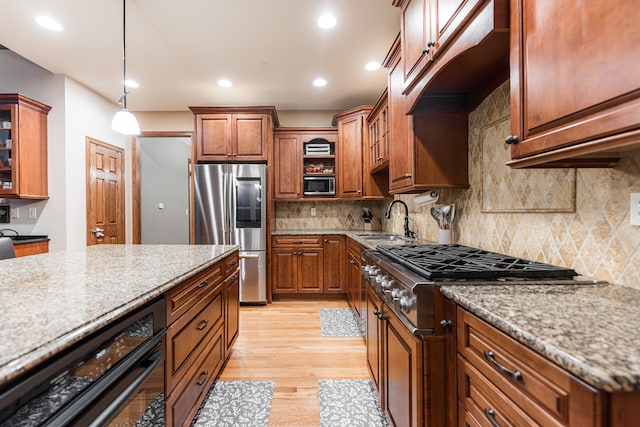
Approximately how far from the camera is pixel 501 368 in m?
0.75

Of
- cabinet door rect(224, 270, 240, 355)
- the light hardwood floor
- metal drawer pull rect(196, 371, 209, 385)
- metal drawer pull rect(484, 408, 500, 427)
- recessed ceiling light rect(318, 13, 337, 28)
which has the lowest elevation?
the light hardwood floor

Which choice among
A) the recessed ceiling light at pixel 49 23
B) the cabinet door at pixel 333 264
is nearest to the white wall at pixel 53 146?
the recessed ceiling light at pixel 49 23

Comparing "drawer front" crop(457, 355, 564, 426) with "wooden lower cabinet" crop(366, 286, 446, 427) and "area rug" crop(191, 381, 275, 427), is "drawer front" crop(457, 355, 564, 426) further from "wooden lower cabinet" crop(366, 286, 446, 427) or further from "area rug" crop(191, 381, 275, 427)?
"area rug" crop(191, 381, 275, 427)

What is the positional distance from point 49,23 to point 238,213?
2.36 m

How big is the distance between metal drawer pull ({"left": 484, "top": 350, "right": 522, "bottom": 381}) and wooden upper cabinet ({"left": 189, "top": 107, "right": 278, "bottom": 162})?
3401 millimetres

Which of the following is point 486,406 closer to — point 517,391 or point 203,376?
point 517,391

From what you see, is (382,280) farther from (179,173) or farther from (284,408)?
(179,173)

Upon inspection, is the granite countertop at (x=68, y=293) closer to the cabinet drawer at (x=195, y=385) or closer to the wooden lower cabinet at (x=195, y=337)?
the wooden lower cabinet at (x=195, y=337)

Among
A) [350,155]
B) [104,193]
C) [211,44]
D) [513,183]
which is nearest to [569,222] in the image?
[513,183]

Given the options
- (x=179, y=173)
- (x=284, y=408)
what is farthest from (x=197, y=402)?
(x=179, y=173)

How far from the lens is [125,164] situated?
4527mm

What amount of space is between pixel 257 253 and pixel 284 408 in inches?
83.9

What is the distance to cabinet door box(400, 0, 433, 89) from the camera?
150cm

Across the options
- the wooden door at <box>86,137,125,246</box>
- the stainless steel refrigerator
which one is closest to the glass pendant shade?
the stainless steel refrigerator
